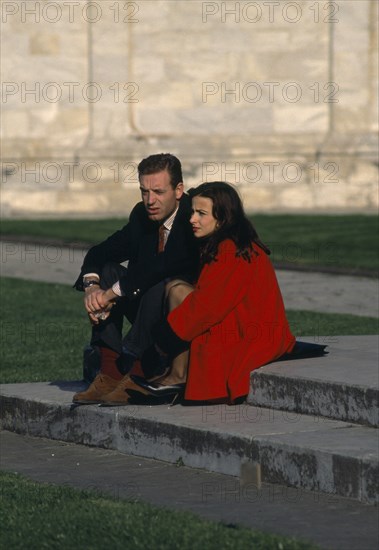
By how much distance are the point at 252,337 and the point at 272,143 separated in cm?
1658

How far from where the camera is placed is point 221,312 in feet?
24.8

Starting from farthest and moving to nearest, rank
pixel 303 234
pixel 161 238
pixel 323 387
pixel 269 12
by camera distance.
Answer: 1. pixel 269 12
2. pixel 303 234
3. pixel 161 238
4. pixel 323 387

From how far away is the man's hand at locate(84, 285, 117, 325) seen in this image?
7969mm

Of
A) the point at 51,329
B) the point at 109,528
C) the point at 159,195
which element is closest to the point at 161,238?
the point at 159,195

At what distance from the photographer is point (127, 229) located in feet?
27.8

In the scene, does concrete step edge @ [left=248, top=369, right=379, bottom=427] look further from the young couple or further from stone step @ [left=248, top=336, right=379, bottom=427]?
the young couple

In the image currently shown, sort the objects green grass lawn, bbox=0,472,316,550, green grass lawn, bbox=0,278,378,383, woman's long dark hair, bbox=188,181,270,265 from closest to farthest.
Answer: green grass lawn, bbox=0,472,316,550
woman's long dark hair, bbox=188,181,270,265
green grass lawn, bbox=0,278,378,383

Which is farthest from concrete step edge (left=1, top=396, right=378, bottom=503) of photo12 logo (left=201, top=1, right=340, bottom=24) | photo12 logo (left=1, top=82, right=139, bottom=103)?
photo12 logo (left=201, top=1, right=340, bottom=24)

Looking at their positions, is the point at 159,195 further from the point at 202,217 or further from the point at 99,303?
the point at 99,303

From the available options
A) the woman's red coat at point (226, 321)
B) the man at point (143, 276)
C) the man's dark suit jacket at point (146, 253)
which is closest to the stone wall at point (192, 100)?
the man's dark suit jacket at point (146, 253)

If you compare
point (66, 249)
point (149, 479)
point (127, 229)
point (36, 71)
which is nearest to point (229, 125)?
point (36, 71)

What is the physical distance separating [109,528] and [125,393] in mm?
2135

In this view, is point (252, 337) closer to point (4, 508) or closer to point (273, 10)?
point (4, 508)

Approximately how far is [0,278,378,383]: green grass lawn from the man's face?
5.20ft
